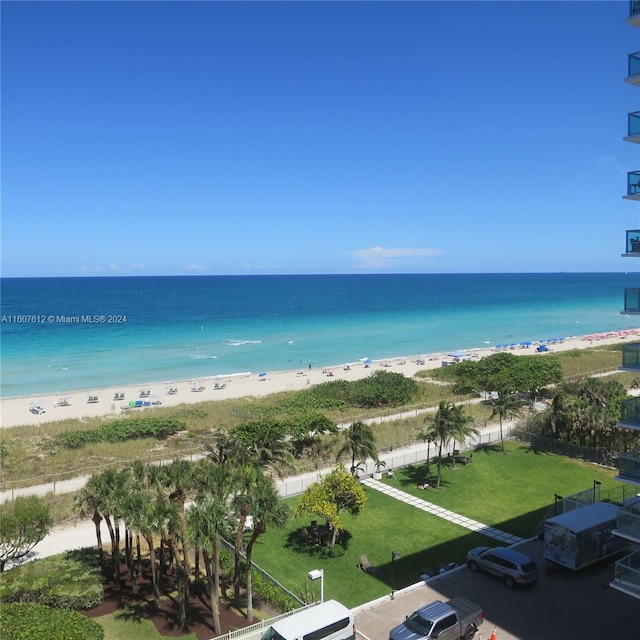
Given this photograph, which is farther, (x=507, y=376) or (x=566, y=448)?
(x=507, y=376)

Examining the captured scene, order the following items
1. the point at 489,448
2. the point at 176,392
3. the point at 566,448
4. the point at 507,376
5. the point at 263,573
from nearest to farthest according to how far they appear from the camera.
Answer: the point at 263,573 < the point at 566,448 < the point at 489,448 < the point at 507,376 < the point at 176,392

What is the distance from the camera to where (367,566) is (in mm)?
→ 19891

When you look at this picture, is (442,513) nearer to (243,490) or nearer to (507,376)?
(243,490)

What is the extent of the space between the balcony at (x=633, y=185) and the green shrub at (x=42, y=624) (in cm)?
1651

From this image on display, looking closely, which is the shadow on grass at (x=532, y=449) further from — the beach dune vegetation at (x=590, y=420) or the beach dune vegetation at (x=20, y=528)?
the beach dune vegetation at (x=20, y=528)

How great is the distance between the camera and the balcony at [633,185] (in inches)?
537

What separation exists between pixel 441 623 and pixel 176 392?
1754 inches

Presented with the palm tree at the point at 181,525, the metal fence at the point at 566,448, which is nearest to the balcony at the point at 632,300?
the palm tree at the point at 181,525

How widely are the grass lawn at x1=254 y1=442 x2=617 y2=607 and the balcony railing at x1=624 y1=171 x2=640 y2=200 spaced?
1299cm

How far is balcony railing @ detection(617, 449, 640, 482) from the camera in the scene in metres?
13.6

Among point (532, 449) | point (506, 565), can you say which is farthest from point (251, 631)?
point (532, 449)

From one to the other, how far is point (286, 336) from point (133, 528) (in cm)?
8702

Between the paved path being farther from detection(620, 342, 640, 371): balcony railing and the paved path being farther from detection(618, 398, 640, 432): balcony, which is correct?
detection(620, 342, 640, 371): balcony railing

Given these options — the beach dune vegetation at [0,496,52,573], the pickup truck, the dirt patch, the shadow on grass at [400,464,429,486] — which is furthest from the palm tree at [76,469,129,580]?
the shadow on grass at [400,464,429,486]
